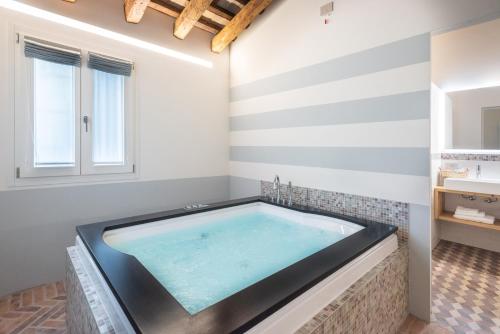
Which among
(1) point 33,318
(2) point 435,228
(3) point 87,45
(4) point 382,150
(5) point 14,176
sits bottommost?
(1) point 33,318

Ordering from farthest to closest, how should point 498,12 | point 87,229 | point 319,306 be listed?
point 87,229 < point 498,12 < point 319,306

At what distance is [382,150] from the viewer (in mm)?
2117

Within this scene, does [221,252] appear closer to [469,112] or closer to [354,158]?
[354,158]

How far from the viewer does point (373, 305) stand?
1.46 m

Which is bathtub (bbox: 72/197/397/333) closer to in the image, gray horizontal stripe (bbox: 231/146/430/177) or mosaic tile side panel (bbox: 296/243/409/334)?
mosaic tile side panel (bbox: 296/243/409/334)

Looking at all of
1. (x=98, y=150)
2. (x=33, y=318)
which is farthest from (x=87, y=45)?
(x=33, y=318)

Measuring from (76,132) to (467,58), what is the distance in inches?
164

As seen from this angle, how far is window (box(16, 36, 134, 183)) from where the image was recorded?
2.17 m

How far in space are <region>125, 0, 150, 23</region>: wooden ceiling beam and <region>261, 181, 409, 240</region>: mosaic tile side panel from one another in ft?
7.80

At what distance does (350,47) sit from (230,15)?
170 centimetres

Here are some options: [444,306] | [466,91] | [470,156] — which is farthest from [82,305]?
[466,91]

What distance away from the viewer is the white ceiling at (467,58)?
2430 mm

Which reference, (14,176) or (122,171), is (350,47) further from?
(14,176)

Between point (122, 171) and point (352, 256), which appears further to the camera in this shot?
point (122, 171)
